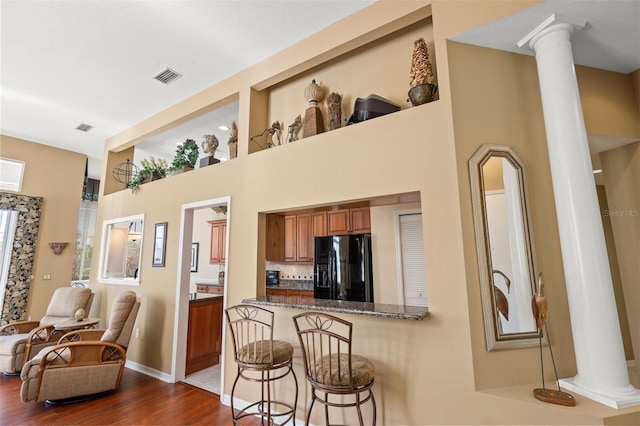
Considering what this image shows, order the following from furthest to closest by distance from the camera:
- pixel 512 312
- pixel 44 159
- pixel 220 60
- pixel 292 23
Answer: pixel 44 159
pixel 220 60
pixel 292 23
pixel 512 312

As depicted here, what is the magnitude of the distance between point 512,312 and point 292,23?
122 inches

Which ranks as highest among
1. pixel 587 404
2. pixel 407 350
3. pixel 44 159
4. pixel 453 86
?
pixel 44 159

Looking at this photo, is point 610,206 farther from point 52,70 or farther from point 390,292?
point 52,70

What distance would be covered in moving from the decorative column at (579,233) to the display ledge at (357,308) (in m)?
0.94

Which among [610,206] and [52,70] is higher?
[52,70]

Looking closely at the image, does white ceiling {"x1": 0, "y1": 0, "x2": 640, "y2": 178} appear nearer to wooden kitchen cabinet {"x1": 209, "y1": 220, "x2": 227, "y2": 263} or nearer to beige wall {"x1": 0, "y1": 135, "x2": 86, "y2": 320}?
beige wall {"x1": 0, "y1": 135, "x2": 86, "y2": 320}

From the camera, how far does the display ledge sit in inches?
81.6

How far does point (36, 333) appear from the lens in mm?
3791

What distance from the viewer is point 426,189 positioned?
88.6 inches

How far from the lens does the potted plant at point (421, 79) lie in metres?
2.41

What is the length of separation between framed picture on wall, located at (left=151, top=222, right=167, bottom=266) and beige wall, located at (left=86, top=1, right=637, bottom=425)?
136 cm

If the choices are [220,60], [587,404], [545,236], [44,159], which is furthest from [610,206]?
[44,159]

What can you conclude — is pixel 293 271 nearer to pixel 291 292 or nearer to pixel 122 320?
pixel 291 292

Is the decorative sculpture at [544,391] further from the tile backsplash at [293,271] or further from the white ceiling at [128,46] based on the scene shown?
the tile backsplash at [293,271]
